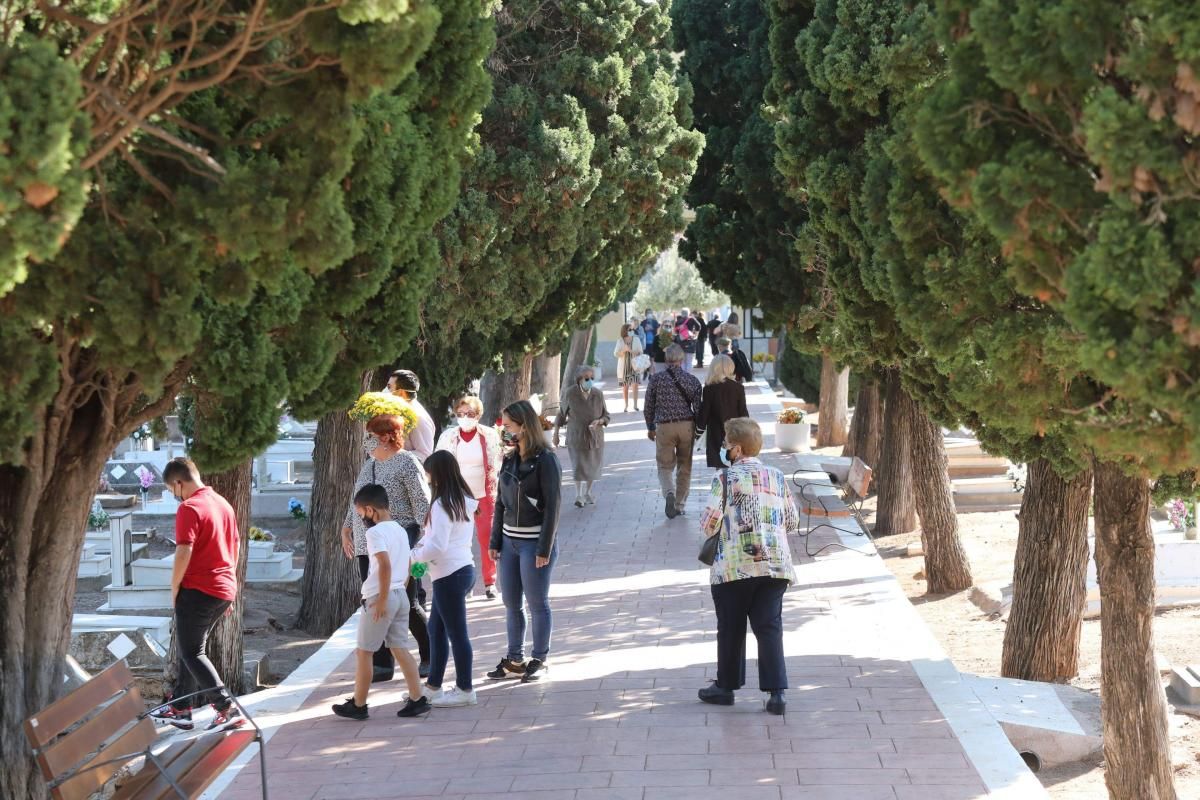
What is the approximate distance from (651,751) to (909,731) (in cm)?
138

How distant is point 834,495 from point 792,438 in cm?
647

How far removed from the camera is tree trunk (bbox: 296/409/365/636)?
39.4 ft

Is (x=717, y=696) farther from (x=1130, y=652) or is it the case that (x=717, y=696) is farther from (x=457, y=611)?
(x=1130, y=652)

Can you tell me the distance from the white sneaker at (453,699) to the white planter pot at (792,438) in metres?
14.1

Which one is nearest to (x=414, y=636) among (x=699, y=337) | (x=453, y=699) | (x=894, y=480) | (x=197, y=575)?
(x=453, y=699)

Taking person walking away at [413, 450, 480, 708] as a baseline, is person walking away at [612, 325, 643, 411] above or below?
above

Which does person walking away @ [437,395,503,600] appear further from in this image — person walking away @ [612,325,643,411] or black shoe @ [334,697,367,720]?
person walking away @ [612,325,643,411]

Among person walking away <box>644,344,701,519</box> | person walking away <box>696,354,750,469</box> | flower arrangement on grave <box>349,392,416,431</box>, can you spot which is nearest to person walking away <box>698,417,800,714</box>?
flower arrangement on grave <box>349,392,416,431</box>

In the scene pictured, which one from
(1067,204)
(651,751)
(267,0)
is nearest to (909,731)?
(651,751)

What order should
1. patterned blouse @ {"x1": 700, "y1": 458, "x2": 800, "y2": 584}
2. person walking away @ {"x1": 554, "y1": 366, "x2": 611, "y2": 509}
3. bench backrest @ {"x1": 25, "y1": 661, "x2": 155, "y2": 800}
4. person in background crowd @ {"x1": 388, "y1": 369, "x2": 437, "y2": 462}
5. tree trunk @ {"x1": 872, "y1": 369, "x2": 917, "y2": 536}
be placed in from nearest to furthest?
bench backrest @ {"x1": 25, "y1": 661, "x2": 155, "y2": 800} → patterned blouse @ {"x1": 700, "y1": 458, "x2": 800, "y2": 584} → person in background crowd @ {"x1": 388, "y1": 369, "x2": 437, "y2": 462} → person walking away @ {"x1": 554, "y1": 366, "x2": 611, "y2": 509} → tree trunk @ {"x1": 872, "y1": 369, "x2": 917, "y2": 536}

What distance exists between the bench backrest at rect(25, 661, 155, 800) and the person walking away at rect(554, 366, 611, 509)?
9.34 meters

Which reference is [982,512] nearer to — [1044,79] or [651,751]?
[651,751]

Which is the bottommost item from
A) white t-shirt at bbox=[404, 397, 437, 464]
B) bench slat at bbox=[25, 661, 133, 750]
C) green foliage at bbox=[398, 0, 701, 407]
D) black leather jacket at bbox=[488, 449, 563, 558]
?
bench slat at bbox=[25, 661, 133, 750]

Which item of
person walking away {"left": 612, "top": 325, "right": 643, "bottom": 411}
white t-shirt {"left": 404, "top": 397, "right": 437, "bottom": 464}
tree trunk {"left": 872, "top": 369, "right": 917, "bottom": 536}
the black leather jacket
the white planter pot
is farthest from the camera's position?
person walking away {"left": 612, "top": 325, "right": 643, "bottom": 411}
